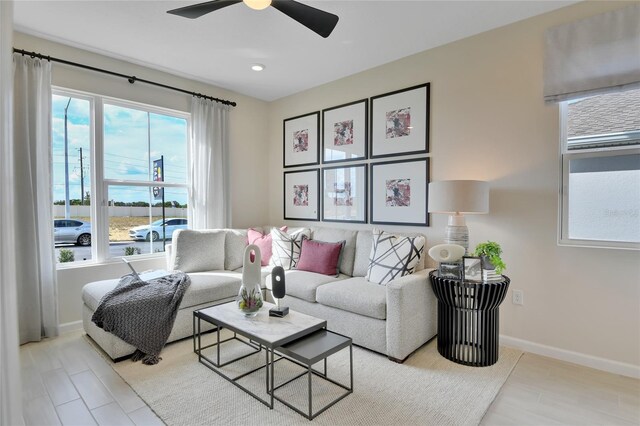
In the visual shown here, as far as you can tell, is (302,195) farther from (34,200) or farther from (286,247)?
(34,200)

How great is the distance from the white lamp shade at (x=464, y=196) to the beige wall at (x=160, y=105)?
2857 mm

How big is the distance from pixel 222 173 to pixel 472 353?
11.0 ft

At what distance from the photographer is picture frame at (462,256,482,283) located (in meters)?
2.47

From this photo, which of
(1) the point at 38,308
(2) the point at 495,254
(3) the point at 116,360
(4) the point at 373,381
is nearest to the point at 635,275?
(2) the point at 495,254

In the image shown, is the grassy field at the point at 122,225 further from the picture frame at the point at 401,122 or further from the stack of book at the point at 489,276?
the stack of book at the point at 489,276

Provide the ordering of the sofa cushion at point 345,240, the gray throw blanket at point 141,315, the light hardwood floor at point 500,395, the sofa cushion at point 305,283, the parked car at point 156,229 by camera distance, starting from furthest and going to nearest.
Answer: the parked car at point 156,229
the sofa cushion at point 345,240
the sofa cushion at point 305,283
the gray throw blanket at point 141,315
the light hardwood floor at point 500,395

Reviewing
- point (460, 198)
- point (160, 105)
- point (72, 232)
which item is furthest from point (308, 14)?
point (72, 232)

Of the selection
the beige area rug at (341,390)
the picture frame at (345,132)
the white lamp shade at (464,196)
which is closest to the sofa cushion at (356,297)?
the beige area rug at (341,390)

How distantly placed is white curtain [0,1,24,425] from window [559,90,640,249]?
3278 millimetres

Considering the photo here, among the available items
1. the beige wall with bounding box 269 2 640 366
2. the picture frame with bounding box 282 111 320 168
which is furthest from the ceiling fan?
the picture frame with bounding box 282 111 320 168

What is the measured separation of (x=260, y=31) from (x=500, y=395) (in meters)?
3.30

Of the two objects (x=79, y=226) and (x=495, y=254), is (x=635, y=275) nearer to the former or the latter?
(x=495, y=254)

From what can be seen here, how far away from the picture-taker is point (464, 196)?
8.41 ft

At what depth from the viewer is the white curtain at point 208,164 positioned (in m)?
4.03
